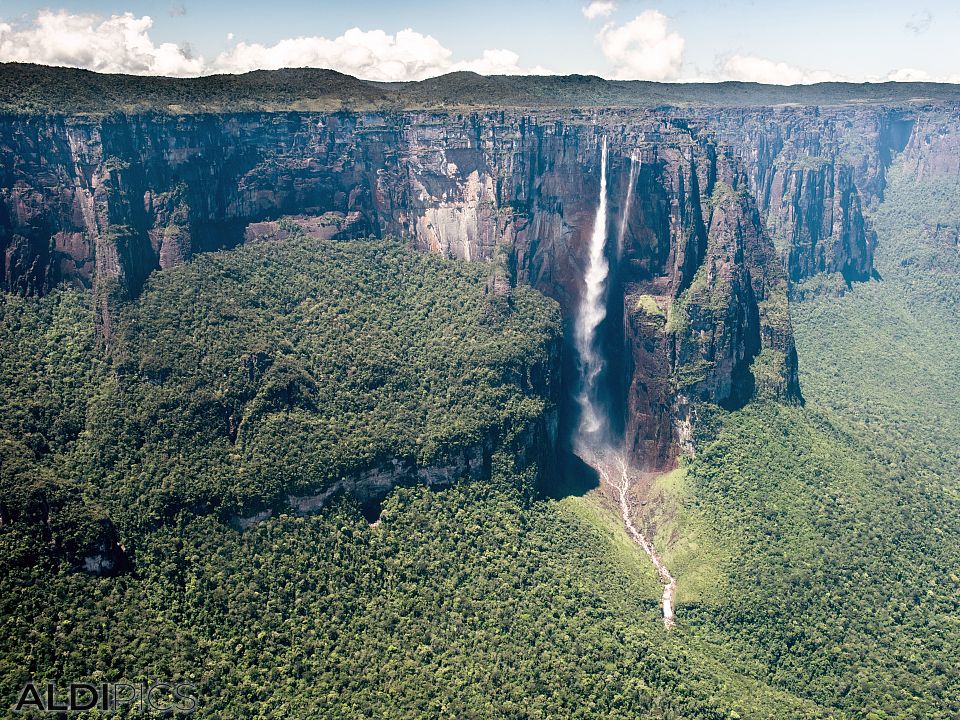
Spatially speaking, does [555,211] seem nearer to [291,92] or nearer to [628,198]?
[628,198]

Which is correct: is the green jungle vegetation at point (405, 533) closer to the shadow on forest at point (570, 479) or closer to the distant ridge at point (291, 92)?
the shadow on forest at point (570, 479)

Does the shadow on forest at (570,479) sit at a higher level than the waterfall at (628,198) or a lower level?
lower

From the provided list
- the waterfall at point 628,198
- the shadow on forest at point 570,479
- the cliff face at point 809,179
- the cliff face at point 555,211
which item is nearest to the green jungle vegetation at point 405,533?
the shadow on forest at point 570,479

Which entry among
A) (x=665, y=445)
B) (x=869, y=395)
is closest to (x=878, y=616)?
(x=665, y=445)

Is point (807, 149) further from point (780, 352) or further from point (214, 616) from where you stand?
point (214, 616)

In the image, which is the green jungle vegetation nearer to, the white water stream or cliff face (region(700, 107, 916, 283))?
the white water stream

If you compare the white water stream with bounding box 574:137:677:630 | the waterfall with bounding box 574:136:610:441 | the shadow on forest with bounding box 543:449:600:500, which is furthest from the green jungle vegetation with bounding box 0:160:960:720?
the waterfall with bounding box 574:136:610:441
